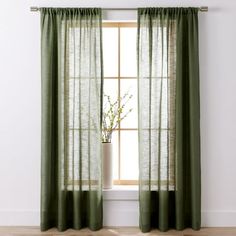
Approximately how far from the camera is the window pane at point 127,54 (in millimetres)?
4230

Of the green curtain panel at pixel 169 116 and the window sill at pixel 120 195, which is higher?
the green curtain panel at pixel 169 116

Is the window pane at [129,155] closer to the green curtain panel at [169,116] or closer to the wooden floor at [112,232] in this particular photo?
the green curtain panel at [169,116]

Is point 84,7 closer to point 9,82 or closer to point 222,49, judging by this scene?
point 9,82

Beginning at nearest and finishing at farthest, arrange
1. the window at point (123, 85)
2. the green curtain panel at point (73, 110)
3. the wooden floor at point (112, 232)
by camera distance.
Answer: the wooden floor at point (112, 232) → the green curtain panel at point (73, 110) → the window at point (123, 85)

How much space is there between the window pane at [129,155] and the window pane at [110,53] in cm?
69

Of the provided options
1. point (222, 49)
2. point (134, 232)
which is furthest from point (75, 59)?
point (134, 232)

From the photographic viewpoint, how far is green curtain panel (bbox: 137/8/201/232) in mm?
3760

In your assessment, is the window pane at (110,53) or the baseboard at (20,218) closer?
the baseboard at (20,218)

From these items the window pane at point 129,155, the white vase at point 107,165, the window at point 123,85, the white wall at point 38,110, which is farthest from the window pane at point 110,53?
the white vase at point 107,165

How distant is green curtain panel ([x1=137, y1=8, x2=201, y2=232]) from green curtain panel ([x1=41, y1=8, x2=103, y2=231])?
1.47 feet

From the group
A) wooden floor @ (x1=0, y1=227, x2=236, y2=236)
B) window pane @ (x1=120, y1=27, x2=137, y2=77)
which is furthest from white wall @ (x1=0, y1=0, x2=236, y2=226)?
window pane @ (x1=120, y1=27, x2=137, y2=77)

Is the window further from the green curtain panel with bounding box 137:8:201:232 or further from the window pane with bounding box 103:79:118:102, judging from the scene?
the green curtain panel with bounding box 137:8:201:232

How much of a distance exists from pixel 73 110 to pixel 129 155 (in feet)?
2.86

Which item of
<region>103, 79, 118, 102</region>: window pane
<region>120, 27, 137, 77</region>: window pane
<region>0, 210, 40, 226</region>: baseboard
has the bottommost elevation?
<region>0, 210, 40, 226</region>: baseboard
